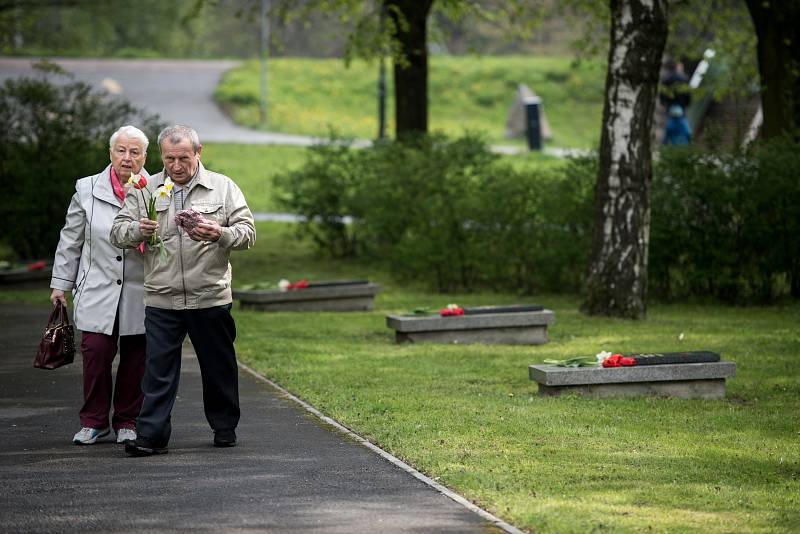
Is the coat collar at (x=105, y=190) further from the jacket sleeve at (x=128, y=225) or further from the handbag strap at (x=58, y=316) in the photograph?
the handbag strap at (x=58, y=316)

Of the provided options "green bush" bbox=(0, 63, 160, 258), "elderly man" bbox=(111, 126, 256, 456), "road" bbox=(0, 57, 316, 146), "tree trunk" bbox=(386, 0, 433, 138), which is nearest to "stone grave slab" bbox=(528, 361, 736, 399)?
"elderly man" bbox=(111, 126, 256, 456)

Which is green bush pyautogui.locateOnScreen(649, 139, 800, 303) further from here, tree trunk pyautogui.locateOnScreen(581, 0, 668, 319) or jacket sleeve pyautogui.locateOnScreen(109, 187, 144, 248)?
jacket sleeve pyautogui.locateOnScreen(109, 187, 144, 248)

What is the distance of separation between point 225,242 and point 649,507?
8.85 ft

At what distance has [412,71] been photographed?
74.9ft

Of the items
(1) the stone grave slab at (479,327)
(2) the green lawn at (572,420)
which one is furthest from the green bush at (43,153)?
(1) the stone grave slab at (479,327)

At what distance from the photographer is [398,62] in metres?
22.2

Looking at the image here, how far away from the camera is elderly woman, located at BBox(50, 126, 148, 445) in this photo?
8.23 m

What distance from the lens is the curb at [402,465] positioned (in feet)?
21.7

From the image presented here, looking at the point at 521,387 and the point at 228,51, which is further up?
the point at 228,51

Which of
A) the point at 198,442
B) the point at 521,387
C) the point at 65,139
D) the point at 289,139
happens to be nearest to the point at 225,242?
the point at 198,442

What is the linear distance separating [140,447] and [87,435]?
0.55 metres

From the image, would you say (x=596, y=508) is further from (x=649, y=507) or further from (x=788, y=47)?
(x=788, y=47)

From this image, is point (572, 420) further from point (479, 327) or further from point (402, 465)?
point (479, 327)

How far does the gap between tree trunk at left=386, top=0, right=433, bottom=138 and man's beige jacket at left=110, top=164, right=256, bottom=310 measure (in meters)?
14.7
